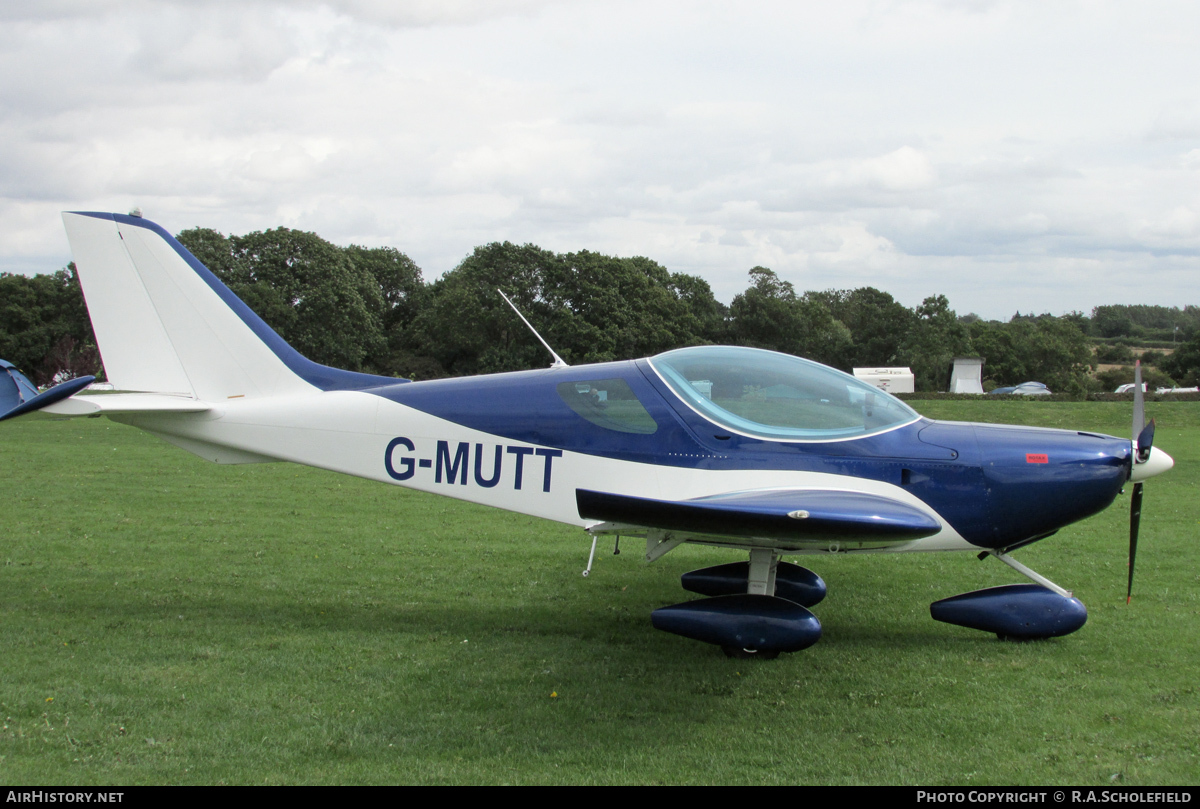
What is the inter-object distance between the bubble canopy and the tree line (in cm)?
3873

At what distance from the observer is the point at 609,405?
5.95 metres

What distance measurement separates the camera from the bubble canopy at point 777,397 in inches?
224

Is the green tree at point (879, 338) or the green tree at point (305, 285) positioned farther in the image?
the green tree at point (879, 338)

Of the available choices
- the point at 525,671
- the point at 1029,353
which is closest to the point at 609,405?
the point at 525,671

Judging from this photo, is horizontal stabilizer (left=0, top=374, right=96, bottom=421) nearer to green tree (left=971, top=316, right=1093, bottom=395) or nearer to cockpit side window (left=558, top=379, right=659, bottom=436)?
cockpit side window (left=558, top=379, right=659, bottom=436)

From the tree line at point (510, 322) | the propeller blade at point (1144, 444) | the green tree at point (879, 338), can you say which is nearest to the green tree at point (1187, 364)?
the tree line at point (510, 322)

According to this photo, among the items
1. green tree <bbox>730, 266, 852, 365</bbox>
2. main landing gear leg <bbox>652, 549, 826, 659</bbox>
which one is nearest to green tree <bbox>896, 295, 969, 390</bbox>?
green tree <bbox>730, 266, 852, 365</bbox>

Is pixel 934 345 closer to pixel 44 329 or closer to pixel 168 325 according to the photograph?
pixel 168 325

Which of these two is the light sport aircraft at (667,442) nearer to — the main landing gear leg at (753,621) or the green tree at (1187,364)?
the main landing gear leg at (753,621)

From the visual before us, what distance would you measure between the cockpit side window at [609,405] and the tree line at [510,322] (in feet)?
126

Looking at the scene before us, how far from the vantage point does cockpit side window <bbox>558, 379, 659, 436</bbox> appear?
231 inches

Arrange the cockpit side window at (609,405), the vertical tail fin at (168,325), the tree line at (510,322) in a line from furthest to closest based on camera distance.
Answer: the tree line at (510,322)
the vertical tail fin at (168,325)
the cockpit side window at (609,405)

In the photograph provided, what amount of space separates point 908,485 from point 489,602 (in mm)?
3696

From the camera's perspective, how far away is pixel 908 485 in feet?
18.3
